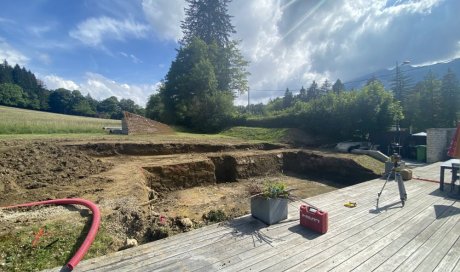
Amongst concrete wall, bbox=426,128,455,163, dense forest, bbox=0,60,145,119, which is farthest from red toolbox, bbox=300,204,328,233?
dense forest, bbox=0,60,145,119

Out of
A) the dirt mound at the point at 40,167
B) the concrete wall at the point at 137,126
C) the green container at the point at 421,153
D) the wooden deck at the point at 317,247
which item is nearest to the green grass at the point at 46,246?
the wooden deck at the point at 317,247

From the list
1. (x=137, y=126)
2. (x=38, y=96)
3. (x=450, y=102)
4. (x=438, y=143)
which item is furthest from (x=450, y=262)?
(x=38, y=96)

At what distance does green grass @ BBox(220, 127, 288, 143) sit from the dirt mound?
12.4 m

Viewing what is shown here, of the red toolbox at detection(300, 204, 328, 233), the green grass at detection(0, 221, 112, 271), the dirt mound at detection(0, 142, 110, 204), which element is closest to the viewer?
the green grass at detection(0, 221, 112, 271)

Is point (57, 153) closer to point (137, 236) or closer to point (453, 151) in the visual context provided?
point (137, 236)

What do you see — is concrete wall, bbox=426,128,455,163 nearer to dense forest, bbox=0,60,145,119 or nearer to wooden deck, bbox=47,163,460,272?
wooden deck, bbox=47,163,460,272

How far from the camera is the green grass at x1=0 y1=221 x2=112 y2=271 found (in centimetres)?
313

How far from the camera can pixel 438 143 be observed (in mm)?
11531

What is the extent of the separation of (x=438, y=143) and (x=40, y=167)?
1639 cm

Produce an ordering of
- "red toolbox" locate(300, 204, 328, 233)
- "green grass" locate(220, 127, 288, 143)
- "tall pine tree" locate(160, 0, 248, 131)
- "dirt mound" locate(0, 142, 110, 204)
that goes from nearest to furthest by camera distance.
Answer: "red toolbox" locate(300, 204, 328, 233) → "dirt mound" locate(0, 142, 110, 204) → "green grass" locate(220, 127, 288, 143) → "tall pine tree" locate(160, 0, 248, 131)

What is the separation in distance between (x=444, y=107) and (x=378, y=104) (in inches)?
533

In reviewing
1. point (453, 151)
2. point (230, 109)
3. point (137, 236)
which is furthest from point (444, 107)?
point (137, 236)

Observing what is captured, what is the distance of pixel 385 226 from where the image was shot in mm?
4285

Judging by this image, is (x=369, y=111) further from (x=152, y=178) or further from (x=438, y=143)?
(x=152, y=178)
